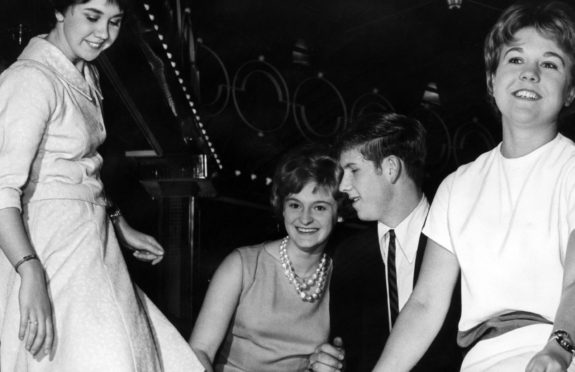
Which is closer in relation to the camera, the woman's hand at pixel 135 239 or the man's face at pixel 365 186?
the woman's hand at pixel 135 239

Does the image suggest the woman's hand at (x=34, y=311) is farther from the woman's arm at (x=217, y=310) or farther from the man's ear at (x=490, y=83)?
the man's ear at (x=490, y=83)

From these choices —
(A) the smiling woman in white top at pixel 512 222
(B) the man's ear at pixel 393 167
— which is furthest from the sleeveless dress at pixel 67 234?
(B) the man's ear at pixel 393 167

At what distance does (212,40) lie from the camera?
537 centimetres

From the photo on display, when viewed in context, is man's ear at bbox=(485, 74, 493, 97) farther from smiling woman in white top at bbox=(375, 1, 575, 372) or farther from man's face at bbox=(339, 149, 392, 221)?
man's face at bbox=(339, 149, 392, 221)

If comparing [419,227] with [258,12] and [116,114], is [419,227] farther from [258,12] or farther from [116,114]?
[258,12]

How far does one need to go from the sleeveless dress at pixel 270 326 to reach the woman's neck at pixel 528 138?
4.31 feet

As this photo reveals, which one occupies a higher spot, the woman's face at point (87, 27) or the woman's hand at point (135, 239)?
the woman's face at point (87, 27)

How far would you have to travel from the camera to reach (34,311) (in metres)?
1.97

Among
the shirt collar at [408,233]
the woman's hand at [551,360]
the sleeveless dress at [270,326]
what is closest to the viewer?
the woman's hand at [551,360]

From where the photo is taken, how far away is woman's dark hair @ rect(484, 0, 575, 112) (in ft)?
7.08

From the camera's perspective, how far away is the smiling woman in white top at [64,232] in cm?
202

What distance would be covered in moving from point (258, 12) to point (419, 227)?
292cm

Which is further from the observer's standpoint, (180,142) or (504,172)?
(180,142)

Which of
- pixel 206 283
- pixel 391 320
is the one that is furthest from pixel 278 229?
pixel 391 320
